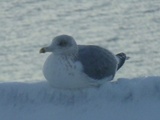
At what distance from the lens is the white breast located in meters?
4.02

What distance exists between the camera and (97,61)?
14.9ft

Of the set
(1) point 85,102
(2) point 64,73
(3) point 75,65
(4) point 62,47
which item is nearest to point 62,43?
(4) point 62,47

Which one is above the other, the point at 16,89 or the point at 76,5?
the point at 16,89

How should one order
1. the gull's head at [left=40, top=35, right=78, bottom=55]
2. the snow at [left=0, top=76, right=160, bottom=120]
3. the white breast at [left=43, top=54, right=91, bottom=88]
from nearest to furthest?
the snow at [left=0, top=76, right=160, bottom=120] < the white breast at [left=43, top=54, right=91, bottom=88] < the gull's head at [left=40, top=35, right=78, bottom=55]

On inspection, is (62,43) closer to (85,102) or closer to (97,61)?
(97,61)

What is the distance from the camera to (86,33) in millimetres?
9867

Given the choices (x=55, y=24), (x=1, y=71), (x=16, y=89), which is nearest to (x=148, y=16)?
(x=55, y=24)

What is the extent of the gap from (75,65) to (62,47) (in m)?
0.17

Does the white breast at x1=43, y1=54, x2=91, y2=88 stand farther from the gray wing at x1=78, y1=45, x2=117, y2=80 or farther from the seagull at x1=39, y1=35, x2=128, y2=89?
the gray wing at x1=78, y1=45, x2=117, y2=80

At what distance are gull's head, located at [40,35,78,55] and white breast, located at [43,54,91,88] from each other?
0.06 metres

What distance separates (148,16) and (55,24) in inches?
55.0

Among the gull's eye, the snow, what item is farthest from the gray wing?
the snow

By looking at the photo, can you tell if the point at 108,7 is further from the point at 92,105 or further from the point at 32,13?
the point at 92,105

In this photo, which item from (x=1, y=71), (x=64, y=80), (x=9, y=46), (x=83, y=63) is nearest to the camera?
(x=64, y=80)
